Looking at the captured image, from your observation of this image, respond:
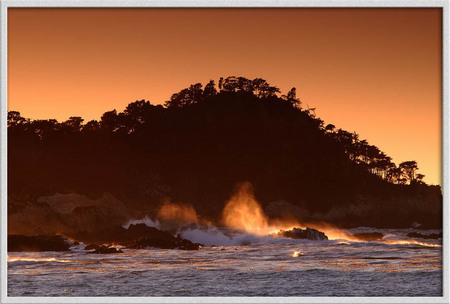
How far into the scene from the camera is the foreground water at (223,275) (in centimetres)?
1282

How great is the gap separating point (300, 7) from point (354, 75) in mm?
3163

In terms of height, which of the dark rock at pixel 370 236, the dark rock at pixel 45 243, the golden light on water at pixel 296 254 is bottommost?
the golden light on water at pixel 296 254

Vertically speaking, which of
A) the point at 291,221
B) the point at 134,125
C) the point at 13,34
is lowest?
the point at 291,221

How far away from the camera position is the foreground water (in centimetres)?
1282

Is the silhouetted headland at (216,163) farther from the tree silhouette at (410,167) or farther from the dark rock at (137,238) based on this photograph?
the tree silhouette at (410,167)

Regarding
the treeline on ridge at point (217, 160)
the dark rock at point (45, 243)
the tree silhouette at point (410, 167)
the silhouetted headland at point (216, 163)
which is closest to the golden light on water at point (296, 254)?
the tree silhouette at point (410, 167)

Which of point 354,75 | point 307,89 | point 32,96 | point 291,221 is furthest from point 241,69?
point 291,221

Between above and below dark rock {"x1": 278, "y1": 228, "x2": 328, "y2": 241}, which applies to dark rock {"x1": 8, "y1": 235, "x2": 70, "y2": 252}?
below

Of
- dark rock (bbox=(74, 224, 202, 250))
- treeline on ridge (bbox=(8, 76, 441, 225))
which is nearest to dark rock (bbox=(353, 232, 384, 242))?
treeline on ridge (bbox=(8, 76, 441, 225))

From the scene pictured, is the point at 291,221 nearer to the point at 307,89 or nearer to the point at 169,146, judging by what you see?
the point at 169,146

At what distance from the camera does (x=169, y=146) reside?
5788cm

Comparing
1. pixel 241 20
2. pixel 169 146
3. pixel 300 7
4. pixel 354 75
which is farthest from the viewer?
pixel 169 146

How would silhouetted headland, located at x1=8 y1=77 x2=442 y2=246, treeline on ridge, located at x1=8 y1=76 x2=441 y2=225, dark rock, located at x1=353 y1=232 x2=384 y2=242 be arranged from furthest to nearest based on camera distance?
treeline on ridge, located at x1=8 y1=76 x2=441 y2=225
silhouetted headland, located at x1=8 y1=77 x2=442 y2=246
dark rock, located at x1=353 y1=232 x2=384 y2=242

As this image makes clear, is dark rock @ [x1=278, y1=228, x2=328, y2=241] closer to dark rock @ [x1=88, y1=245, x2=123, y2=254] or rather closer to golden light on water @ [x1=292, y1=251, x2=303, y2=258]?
golden light on water @ [x1=292, y1=251, x2=303, y2=258]
